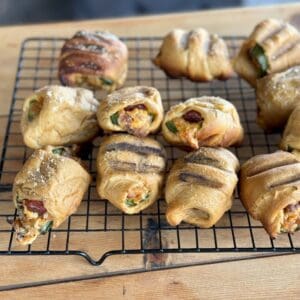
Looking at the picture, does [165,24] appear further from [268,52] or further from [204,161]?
[204,161]

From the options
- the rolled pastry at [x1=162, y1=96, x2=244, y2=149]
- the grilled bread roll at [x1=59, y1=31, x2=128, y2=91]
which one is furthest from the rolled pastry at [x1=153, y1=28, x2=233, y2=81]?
the rolled pastry at [x1=162, y1=96, x2=244, y2=149]

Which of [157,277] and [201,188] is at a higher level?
[201,188]

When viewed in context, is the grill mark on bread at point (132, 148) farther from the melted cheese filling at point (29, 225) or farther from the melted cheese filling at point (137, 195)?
the melted cheese filling at point (29, 225)

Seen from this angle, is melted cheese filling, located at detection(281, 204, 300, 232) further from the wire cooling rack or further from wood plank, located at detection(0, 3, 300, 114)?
wood plank, located at detection(0, 3, 300, 114)

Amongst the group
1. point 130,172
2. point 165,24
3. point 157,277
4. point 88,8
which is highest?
point 130,172

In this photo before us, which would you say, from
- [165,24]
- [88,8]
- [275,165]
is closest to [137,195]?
[275,165]

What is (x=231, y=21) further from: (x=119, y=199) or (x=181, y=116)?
(x=119, y=199)

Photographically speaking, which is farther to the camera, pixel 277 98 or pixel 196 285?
pixel 277 98
